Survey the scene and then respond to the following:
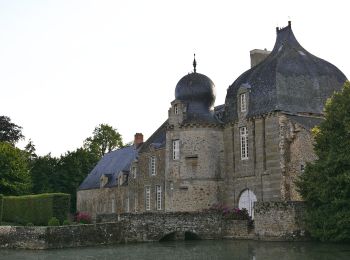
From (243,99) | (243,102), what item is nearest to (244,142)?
(243,102)

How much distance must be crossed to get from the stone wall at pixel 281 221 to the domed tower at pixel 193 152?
22.5ft

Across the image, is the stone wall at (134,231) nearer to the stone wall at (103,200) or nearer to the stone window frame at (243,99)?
the stone window frame at (243,99)

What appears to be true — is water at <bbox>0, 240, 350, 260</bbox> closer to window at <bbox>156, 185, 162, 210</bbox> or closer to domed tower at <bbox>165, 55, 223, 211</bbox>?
domed tower at <bbox>165, 55, 223, 211</bbox>

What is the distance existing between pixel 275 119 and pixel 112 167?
21786mm

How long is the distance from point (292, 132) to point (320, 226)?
714cm

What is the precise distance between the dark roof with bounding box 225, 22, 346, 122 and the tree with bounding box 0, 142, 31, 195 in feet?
61.1

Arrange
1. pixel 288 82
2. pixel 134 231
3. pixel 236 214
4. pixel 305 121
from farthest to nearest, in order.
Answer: pixel 288 82, pixel 305 121, pixel 236 214, pixel 134 231

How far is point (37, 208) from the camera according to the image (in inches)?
1254

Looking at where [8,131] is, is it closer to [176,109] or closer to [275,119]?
[176,109]

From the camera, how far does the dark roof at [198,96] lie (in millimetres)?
33500

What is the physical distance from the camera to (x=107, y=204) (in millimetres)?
46344

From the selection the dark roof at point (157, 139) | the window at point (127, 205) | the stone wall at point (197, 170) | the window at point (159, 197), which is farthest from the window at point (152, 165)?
the stone wall at point (197, 170)

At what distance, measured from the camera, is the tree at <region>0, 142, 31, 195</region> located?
43062 millimetres

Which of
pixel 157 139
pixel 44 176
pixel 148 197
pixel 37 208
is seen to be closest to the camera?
pixel 37 208
